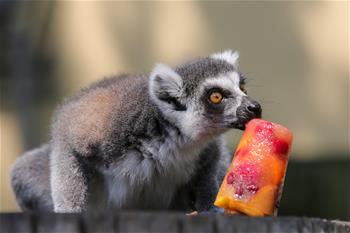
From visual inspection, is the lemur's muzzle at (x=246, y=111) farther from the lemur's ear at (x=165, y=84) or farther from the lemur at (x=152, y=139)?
the lemur's ear at (x=165, y=84)

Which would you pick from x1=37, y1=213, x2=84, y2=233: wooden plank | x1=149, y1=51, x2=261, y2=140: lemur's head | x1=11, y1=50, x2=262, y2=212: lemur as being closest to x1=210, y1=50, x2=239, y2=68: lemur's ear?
x1=11, y1=50, x2=262, y2=212: lemur

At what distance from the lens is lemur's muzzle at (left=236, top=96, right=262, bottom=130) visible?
16.6 ft

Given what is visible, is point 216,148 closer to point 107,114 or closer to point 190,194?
point 190,194

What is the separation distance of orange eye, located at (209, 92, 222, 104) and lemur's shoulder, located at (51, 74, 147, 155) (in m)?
0.53

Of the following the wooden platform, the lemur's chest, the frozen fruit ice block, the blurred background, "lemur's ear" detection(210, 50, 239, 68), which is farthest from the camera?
the blurred background

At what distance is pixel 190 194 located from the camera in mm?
5695

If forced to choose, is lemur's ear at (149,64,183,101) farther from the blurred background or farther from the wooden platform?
the blurred background

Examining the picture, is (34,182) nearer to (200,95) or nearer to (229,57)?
(200,95)

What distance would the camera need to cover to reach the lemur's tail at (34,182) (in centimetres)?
643

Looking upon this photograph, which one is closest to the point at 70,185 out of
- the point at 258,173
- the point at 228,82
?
the point at 228,82

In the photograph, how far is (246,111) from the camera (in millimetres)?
5086

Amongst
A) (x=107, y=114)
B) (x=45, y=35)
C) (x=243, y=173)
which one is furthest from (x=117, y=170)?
(x=45, y=35)

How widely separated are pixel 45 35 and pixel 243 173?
296 inches

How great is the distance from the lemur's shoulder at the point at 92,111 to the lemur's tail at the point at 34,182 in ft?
1.85
